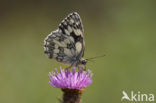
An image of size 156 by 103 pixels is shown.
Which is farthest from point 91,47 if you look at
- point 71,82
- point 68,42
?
point 71,82

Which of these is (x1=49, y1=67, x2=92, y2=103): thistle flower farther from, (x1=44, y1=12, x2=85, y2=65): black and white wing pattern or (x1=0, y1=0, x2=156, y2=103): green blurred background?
(x1=0, y1=0, x2=156, y2=103): green blurred background

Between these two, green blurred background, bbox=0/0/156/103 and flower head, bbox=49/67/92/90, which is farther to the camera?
green blurred background, bbox=0/0/156/103

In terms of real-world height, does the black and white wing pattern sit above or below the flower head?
above

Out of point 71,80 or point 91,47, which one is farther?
point 91,47

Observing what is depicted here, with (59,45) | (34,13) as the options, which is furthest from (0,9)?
(59,45)

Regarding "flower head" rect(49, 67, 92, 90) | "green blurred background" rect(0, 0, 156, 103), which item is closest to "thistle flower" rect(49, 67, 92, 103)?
"flower head" rect(49, 67, 92, 90)

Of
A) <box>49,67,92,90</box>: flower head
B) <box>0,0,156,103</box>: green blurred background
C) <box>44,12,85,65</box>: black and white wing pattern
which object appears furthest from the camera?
<box>0,0,156,103</box>: green blurred background

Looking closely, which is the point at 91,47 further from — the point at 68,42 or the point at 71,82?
the point at 71,82

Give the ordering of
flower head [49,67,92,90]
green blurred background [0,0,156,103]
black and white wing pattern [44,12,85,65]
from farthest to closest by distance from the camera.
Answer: green blurred background [0,0,156,103] < black and white wing pattern [44,12,85,65] < flower head [49,67,92,90]
